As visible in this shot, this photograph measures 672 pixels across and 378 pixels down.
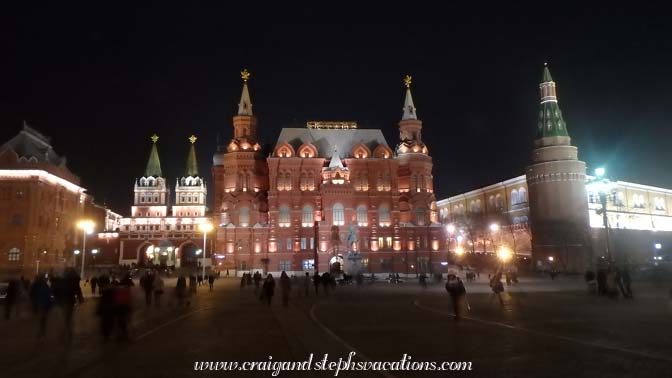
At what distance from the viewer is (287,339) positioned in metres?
15.2

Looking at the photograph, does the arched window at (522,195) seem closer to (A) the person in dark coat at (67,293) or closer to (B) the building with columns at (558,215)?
(B) the building with columns at (558,215)

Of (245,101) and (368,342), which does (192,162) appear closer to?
(245,101)

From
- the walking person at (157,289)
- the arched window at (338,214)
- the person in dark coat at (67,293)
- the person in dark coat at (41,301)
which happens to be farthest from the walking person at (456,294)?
the arched window at (338,214)

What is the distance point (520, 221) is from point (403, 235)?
2880cm

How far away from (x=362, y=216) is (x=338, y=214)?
4350 millimetres

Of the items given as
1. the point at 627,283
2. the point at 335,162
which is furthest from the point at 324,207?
the point at 627,283

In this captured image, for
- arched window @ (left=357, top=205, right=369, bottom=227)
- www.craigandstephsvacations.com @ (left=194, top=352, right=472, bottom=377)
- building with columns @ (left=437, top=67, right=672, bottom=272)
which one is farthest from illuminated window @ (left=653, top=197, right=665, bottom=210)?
www.craigandstephsvacations.com @ (left=194, top=352, right=472, bottom=377)

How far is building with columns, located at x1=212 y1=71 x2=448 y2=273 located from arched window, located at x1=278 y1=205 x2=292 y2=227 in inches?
6.1

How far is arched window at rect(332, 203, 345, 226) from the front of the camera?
3130 inches

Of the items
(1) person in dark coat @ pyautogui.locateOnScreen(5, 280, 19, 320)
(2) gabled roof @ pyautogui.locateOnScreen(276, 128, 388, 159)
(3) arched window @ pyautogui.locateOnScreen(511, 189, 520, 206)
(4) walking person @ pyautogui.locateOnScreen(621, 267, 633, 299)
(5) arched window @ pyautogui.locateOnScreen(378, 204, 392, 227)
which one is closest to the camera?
(1) person in dark coat @ pyautogui.locateOnScreen(5, 280, 19, 320)

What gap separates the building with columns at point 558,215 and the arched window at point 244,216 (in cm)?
3907

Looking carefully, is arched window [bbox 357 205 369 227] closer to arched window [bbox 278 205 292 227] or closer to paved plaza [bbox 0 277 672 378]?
arched window [bbox 278 205 292 227]

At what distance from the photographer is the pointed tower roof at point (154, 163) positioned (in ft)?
433

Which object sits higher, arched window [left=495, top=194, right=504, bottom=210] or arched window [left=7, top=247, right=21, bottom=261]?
arched window [left=495, top=194, right=504, bottom=210]
